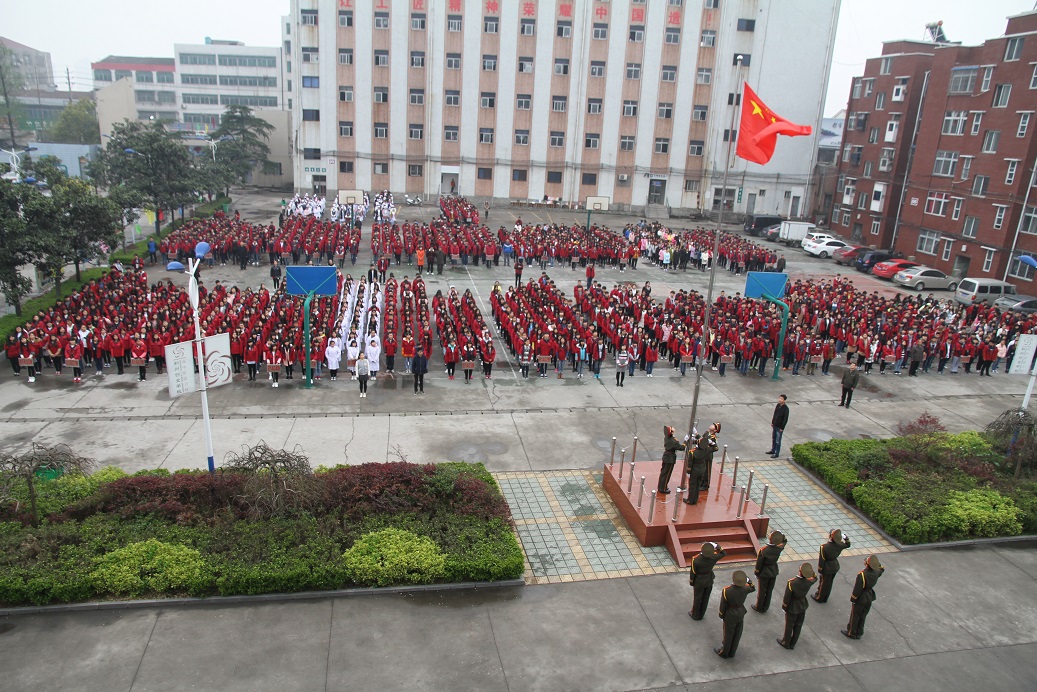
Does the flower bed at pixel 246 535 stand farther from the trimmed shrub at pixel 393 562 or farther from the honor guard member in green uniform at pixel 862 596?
the honor guard member in green uniform at pixel 862 596

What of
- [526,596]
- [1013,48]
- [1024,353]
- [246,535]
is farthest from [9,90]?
[1024,353]

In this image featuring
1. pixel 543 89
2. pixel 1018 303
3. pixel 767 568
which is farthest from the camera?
pixel 543 89

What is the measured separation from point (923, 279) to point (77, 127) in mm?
66926

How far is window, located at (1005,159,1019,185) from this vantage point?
33062mm

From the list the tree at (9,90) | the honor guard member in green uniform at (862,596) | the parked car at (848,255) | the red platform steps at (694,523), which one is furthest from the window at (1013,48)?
the tree at (9,90)

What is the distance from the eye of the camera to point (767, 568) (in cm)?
926

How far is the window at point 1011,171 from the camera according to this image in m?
33.1

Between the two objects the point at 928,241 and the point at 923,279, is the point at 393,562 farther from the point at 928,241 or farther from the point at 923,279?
the point at 928,241

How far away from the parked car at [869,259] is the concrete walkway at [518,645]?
30530 millimetres

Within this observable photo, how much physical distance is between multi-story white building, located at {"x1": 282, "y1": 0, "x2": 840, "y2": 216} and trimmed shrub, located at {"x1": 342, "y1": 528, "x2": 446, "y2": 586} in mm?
41600

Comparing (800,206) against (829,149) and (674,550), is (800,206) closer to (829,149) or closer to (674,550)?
(829,149)

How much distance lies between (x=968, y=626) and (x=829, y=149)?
5957cm

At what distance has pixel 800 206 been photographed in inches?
2021

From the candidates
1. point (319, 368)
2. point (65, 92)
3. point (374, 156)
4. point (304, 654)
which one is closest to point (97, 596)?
point (304, 654)
